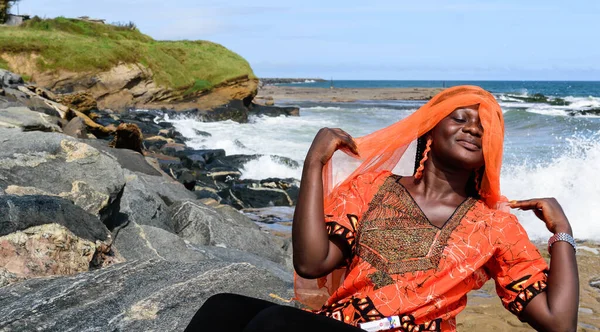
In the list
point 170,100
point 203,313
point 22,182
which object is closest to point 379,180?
point 203,313

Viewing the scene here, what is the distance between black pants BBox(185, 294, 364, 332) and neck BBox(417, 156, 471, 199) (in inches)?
31.2

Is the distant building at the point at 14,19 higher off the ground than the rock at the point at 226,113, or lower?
higher

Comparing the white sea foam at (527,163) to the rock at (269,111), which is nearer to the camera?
the white sea foam at (527,163)

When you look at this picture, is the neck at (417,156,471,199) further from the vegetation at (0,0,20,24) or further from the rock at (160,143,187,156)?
the vegetation at (0,0,20,24)

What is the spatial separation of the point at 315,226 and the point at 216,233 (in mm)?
4025

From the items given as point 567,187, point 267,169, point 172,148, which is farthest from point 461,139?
point 172,148

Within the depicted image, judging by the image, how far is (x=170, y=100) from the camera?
28016 mm

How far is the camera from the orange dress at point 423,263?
2527mm

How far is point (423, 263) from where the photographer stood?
8.45 ft

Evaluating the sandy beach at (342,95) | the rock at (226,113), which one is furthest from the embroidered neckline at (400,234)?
the sandy beach at (342,95)

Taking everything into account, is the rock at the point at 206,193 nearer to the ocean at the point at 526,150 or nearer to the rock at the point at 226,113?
→ the ocean at the point at 526,150

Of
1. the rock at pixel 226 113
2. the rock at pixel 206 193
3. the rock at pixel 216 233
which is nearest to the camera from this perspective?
the rock at pixel 216 233

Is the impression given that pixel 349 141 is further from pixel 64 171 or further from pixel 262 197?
pixel 262 197

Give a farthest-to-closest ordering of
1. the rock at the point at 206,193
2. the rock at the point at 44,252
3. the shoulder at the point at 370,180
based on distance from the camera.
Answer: the rock at the point at 206,193, the rock at the point at 44,252, the shoulder at the point at 370,180
